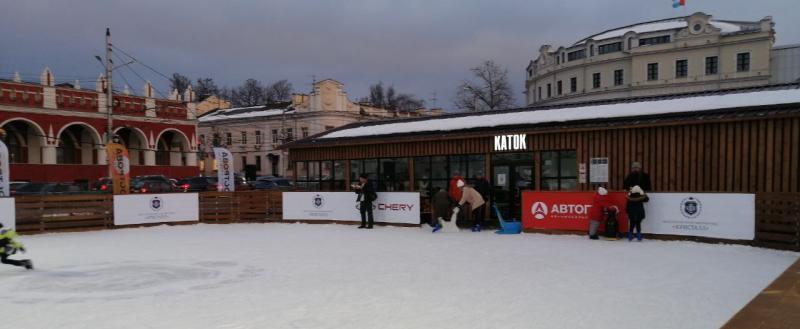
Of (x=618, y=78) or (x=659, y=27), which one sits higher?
(x=659, y=27)

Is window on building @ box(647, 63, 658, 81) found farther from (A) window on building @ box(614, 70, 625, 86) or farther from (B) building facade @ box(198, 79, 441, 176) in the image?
(B) building facade @ box(198, 79, 441, 176)

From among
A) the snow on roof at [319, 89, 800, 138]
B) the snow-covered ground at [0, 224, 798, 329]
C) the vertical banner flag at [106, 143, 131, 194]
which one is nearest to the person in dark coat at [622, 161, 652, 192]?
the snow-covered ground at [0, 224, 798, 329]

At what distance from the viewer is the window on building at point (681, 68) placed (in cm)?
6041

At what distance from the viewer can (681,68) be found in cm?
6075

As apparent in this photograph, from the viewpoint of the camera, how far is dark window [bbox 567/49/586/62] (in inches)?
2746

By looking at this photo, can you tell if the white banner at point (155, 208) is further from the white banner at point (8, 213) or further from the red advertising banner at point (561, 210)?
the red advertising banner at point (561, 210)

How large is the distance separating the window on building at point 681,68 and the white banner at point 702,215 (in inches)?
2172

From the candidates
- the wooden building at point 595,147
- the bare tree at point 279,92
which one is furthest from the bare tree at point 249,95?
the wooden building at point 595,147

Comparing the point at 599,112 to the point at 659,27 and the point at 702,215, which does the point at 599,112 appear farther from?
the point at 659,27

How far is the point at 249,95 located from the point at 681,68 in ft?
213

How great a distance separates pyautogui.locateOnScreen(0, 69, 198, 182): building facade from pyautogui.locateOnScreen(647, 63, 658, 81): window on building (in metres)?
49.3

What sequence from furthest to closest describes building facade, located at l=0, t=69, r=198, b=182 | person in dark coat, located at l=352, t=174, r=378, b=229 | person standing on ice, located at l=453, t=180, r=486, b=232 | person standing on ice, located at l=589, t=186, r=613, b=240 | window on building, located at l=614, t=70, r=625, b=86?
window on building, located at l=614, t=70, r=625, b=86
building facade, located at l=0, t=69, r=198, b=182
person in dark coat, located at l=352, t=174, r=378, b=229
person standing on ice, located at l=453, t=180, r=486, b=232
person standing on ice, located at l=589, t=186, r=613, b=240

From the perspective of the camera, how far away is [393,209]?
56.3 ft

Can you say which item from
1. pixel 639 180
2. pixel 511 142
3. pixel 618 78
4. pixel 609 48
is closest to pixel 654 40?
pixel 609 48
